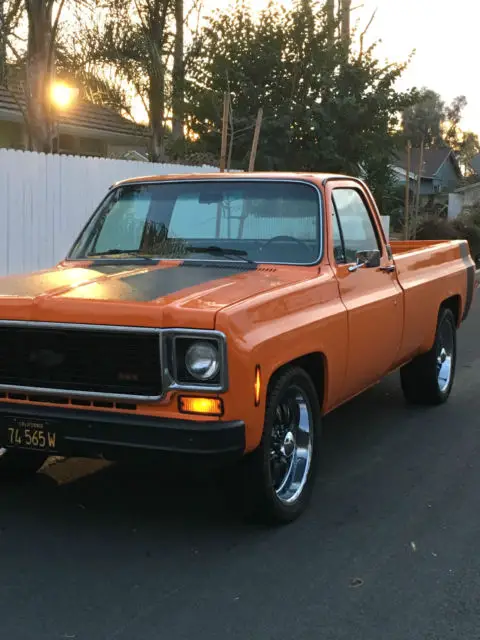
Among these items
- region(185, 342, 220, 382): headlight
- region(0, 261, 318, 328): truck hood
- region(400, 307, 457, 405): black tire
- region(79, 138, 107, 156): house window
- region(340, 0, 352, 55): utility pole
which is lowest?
region(400, 307, 457, 405): black tire

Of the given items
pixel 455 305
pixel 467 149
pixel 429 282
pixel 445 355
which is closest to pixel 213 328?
pixel 429 282

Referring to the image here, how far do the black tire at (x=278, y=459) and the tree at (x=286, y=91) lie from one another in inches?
580

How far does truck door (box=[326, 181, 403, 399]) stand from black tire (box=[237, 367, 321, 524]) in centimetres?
60

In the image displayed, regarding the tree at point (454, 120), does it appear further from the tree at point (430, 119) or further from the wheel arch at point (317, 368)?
the wheel arch at point (317, 368)

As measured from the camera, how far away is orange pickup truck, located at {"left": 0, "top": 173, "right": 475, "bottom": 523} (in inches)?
154

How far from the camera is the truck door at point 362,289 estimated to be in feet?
17.2

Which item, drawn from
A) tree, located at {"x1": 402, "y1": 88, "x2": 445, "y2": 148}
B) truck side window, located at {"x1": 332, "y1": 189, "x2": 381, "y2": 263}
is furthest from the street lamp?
tree, located at {"x1": 402, "y1": 88, "x2": 445, "y2": 148}

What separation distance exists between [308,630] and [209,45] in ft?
58.1

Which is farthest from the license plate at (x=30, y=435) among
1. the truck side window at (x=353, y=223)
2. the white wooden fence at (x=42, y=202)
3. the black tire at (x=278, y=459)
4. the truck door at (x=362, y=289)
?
the white wooden fence at (x=42, y=202)

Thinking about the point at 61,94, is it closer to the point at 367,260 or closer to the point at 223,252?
the point at 223,252

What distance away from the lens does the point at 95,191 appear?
1210cm

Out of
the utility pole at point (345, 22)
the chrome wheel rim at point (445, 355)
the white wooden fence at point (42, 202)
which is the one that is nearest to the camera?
the chrome wheel rim at point (445, 355)

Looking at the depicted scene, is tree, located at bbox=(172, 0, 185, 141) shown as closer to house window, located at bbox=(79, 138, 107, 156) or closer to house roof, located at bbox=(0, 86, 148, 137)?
house roof, located at bbox=(0, 86, 148, 137)

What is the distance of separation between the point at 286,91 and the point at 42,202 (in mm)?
9792
